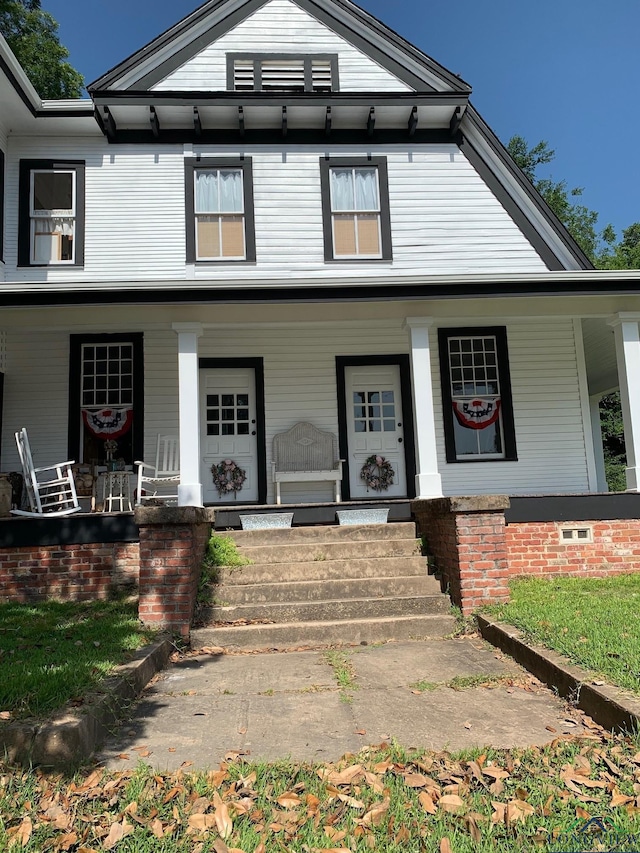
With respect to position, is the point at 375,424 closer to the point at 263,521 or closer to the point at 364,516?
the point at 364,516

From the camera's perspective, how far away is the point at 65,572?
672cm

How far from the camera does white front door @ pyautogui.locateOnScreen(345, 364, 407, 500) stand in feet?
31.8

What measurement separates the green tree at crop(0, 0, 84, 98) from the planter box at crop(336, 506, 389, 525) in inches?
673

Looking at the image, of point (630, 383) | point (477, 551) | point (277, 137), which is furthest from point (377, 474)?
point (277, 137)

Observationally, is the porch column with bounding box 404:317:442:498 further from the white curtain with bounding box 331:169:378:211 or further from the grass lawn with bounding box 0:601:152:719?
the grass lawn with bounding box 0:601:152:719

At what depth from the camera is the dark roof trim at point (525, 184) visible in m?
10.1

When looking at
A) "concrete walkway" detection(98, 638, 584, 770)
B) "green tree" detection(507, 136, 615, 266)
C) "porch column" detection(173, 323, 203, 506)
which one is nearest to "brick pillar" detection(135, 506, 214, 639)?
"concrete walkway" detection(98, 638, 584, 770)

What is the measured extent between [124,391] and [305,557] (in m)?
4.44

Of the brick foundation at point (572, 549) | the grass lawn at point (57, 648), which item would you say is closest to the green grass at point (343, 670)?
the grass lawn at point (57, 648)

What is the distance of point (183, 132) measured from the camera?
33.2ft

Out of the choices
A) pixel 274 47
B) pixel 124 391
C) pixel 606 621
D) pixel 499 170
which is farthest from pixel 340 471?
pixel 274 47

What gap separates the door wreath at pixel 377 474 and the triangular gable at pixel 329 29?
19.7 feet

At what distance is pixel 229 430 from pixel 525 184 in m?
6.11

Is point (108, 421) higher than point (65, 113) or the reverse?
the reverse
